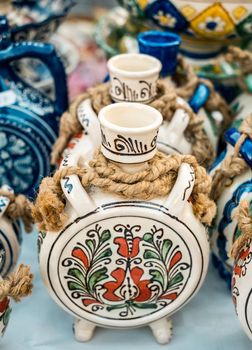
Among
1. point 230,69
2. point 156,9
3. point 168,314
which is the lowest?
point 168,314

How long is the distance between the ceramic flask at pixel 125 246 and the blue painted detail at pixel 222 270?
0.14 meters

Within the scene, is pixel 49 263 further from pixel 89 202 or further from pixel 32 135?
pixel 32 135

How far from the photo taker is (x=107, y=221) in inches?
26.0

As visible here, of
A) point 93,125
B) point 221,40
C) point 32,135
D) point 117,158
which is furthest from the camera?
point 221,40

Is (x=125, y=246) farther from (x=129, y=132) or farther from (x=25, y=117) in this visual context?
(x=25, y=117)

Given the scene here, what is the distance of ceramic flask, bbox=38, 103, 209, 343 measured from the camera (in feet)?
2.13

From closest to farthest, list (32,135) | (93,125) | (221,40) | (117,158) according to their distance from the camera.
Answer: (117,158)
(93,125)
(32,135)
(221,40)

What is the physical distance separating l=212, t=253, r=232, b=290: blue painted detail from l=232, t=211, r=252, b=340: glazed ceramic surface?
0.17 m

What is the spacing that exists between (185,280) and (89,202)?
16 cm

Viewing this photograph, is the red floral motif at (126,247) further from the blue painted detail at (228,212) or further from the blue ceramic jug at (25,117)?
the blue ceramic jug at (25,117)

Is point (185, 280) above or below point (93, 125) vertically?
below

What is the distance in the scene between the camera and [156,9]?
95cm

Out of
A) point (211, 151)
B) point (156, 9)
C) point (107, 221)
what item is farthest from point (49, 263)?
point (156, 9)

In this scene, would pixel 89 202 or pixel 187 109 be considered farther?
pixel 187 109
